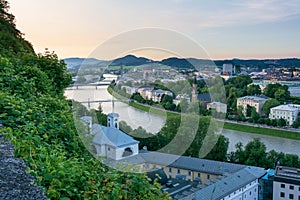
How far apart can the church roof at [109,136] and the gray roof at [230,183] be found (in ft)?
13.8

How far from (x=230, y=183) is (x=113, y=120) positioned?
6.01 meters

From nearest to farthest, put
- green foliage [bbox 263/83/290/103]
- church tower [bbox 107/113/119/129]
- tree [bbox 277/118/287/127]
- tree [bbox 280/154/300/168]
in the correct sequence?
church tower [bbox 107/113/119/129] → tree [bbox 280/154/300/168] → tree [bbox 277/118/287/127] → green foliage [bbox 263/83/290/103]

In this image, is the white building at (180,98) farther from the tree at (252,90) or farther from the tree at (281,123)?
the tree at (252,90)

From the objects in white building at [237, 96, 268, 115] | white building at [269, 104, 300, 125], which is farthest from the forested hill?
white building at [237, 96, 268, 115]

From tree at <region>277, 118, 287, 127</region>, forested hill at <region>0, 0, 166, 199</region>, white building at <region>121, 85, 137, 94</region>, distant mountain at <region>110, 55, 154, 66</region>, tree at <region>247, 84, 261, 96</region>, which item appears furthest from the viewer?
tree at <region>247, 84, 261, 96</region>

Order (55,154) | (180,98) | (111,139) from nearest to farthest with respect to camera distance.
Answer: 1. (55,154)
2. (111,139)
3. (180,98)

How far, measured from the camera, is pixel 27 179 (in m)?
1.16

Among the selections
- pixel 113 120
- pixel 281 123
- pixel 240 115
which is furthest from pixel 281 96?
pixel 113 120

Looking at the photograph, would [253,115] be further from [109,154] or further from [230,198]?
[109,154]

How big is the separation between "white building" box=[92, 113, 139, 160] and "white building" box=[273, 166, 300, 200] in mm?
6795

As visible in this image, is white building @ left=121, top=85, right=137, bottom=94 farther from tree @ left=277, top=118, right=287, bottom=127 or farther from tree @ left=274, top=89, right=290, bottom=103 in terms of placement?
tree @ left=274, top=89, right=290, bottom=103

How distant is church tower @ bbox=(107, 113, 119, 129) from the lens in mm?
2546

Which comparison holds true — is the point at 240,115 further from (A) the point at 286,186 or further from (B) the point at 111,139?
(B) the point at 111,139

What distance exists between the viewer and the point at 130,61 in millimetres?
2242
